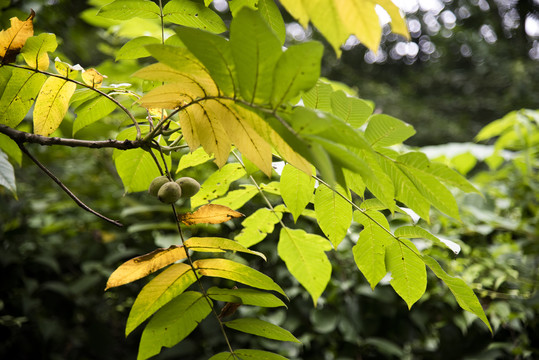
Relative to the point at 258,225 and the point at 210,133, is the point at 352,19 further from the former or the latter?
the point at 258,225

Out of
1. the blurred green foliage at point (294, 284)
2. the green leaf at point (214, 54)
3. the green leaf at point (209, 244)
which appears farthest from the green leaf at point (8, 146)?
the green leaf at point (214, 54)

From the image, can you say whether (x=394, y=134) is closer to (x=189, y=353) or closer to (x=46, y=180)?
(x=189, y=353)

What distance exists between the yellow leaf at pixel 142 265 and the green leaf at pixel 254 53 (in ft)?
1.36

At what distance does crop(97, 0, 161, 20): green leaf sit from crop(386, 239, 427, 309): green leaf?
2.64ft

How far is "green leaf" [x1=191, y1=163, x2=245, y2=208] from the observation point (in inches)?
39.3

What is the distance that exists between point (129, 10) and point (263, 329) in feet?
2.60

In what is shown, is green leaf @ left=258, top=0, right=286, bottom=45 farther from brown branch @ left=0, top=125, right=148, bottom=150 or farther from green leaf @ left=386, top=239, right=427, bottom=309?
green leaf @ left=386, top=239, right=427, bottom=309

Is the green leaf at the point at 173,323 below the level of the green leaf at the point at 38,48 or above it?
below

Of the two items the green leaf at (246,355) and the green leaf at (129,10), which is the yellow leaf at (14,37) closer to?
the green leaf at (129,10)

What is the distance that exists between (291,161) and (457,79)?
479 inches

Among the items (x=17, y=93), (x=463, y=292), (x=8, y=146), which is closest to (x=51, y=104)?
(x=17, y=93)

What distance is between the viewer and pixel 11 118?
2.93ft

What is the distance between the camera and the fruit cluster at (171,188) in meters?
0.75

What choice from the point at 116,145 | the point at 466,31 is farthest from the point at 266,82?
the point at 466,31
